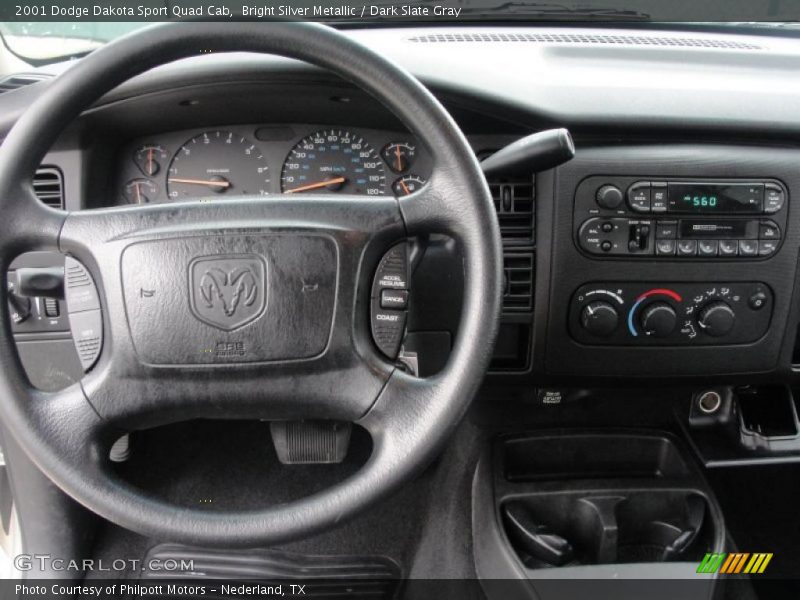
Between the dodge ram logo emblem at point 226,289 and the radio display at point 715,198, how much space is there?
0.82 metres

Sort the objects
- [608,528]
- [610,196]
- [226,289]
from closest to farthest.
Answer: [226,289] < [610,196] < [608,528]

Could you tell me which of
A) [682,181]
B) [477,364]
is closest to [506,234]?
[682,181]

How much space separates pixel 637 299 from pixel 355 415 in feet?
2.22

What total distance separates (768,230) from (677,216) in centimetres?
19

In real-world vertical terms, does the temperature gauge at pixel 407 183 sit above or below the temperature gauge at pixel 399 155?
below

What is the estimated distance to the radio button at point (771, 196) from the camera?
4.53 ft

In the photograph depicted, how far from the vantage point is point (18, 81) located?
138cm

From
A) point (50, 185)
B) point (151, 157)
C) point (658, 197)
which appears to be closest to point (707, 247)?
point (658, 197)

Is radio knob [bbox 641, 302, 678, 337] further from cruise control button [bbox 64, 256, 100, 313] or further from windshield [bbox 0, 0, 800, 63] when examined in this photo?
cruise control button [bbox 64, 256, 100, 313]

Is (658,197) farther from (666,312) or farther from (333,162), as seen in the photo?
(333,162)

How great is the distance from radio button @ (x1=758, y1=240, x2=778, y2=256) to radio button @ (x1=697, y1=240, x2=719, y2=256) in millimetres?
92

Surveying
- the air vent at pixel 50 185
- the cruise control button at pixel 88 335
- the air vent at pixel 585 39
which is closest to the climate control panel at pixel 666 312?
the air vent at pixel 585 39

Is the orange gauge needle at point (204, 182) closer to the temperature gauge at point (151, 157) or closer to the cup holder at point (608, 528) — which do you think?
the temperature gauge at point (151, 157)

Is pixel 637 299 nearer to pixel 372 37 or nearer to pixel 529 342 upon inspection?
pixel 529 342
